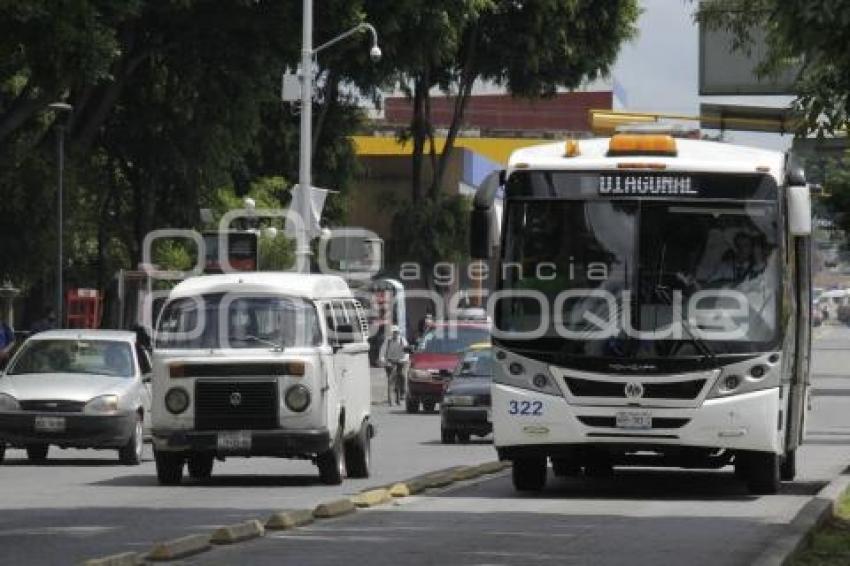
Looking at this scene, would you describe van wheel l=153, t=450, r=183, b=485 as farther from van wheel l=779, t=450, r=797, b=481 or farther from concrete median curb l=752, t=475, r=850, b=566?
concrete median curb l=752, t=475, r=850, b=566

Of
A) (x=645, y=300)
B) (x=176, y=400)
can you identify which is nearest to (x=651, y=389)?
(x=645, y=300)

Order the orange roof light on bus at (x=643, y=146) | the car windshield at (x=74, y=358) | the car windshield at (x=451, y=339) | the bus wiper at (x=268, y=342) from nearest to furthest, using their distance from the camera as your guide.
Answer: the orange roof light on bus at (x=643, y=146)
the bus wiper at (x=268, y=342)
the car windshield at (x=74, y=358)
the car windshield at (x=451, y=339)

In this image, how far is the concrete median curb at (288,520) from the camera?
674 inches

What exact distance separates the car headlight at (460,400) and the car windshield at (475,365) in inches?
60.0

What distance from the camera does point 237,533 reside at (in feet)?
52.1

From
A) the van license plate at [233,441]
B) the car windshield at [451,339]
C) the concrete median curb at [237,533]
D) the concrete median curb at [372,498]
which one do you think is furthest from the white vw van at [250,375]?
the car windshield at [451,339]

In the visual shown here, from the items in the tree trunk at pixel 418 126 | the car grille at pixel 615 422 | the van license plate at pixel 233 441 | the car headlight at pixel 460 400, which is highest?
the tree trunk at pixel 418 126

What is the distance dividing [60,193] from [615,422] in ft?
90.0

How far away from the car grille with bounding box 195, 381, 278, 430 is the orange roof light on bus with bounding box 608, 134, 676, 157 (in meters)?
4.33

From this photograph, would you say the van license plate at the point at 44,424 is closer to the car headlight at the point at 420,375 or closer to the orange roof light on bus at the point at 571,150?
the orange roof light on bus at the point at 571,150

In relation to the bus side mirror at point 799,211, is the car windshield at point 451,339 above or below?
below

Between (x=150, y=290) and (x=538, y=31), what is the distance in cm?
1749

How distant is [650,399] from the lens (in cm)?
2086

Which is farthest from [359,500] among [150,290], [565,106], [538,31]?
[565,106]
